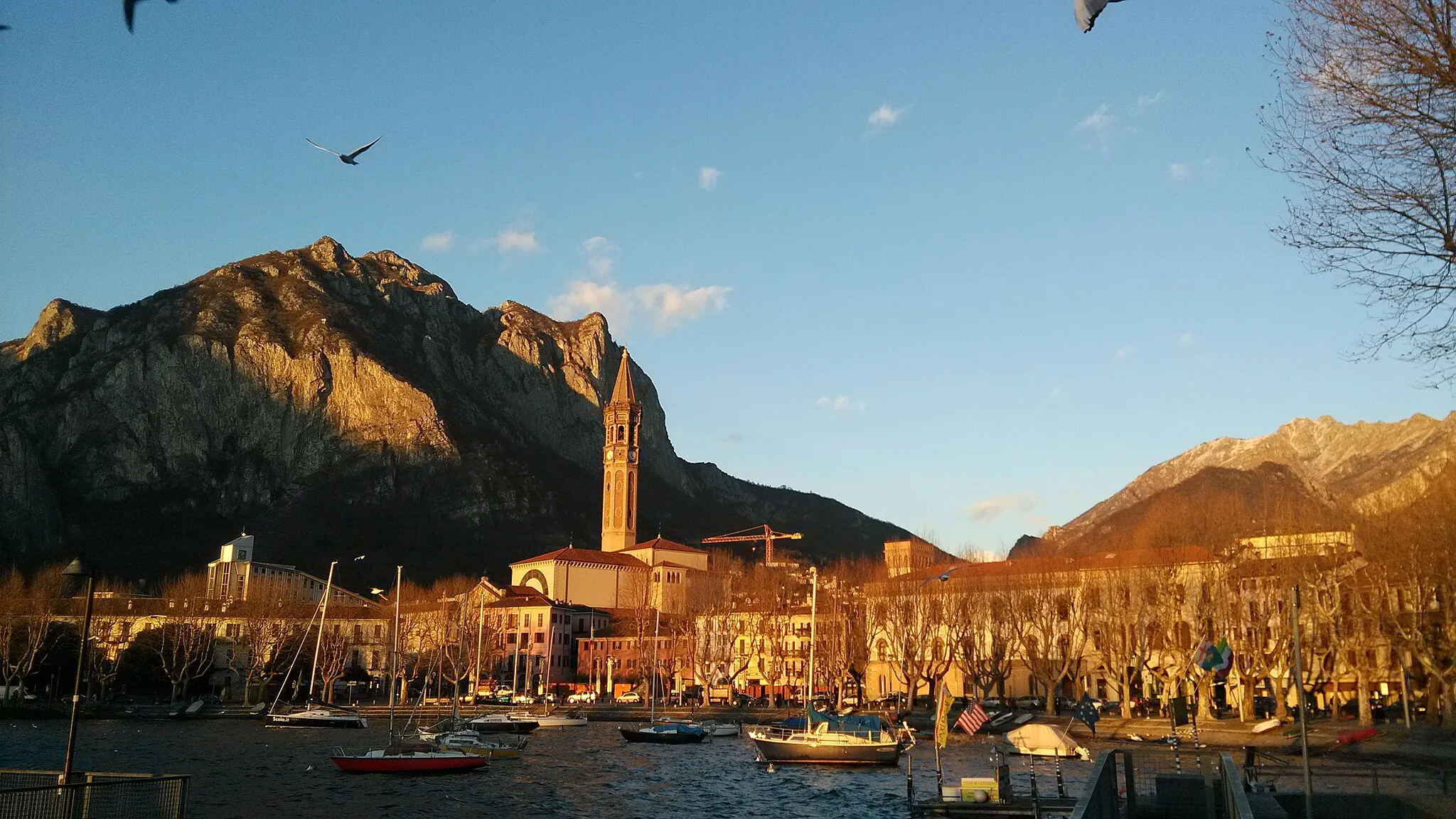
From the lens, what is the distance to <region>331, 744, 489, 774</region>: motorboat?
49.8 meters

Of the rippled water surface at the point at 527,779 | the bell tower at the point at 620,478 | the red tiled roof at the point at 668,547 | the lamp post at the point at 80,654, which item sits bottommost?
the rippled water surface at the point at 527,779

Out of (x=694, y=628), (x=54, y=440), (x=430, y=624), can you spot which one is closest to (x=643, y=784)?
(x=694, y=628)

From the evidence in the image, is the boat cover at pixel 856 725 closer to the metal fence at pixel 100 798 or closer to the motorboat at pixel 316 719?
the motorboat at pixel 316 719

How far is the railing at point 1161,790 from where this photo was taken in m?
15.1

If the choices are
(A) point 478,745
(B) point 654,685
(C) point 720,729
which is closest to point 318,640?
(B) point 654,685

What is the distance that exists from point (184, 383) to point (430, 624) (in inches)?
4121

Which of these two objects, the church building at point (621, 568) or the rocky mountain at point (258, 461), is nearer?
the church building at point (621, 568)

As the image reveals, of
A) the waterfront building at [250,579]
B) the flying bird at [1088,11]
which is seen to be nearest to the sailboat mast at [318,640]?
the waterfront building at [250,579]

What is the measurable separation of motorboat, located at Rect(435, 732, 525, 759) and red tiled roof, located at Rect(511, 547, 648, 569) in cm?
7342

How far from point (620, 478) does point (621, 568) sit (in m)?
16.9

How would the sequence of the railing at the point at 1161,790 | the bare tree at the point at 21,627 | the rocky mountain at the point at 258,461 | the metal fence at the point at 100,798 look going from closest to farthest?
the railing at the point at 1161,790 < the metal fence at the point at 100,798 < the bare tree at the point at 21,627 < the rocky mountain at the point at 258,461

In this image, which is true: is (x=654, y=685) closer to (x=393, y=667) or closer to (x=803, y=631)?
(x=393, y=667)

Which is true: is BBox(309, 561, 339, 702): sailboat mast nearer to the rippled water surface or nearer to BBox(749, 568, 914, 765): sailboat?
the rippled water surface

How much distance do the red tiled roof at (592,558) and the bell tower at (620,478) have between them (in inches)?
311
